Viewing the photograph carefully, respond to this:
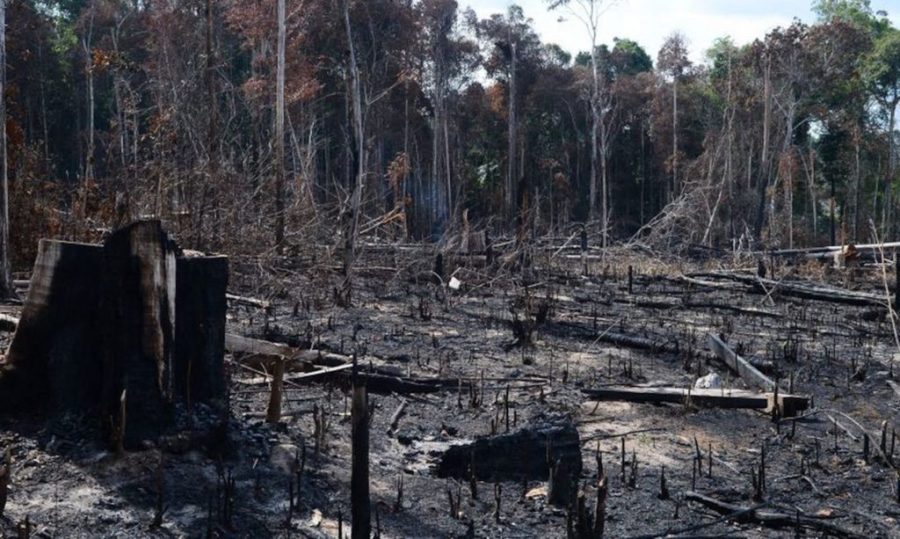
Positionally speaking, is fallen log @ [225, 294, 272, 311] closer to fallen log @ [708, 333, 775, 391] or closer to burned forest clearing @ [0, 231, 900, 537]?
burned forest clearing @ [0, 231, 900, 537]

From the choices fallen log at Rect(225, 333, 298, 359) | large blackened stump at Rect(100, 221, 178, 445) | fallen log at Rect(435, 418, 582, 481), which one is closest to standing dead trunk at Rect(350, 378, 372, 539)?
large blackened stump at Rect(100, 221, 178, 445)

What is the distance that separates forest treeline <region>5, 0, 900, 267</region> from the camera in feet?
97.5

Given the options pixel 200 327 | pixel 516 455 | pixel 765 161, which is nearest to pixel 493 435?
pixel 516 455

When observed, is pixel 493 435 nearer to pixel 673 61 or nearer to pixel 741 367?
pixel 741 367

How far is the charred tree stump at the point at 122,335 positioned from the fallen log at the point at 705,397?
12.0ft

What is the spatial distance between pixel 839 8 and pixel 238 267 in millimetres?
48577

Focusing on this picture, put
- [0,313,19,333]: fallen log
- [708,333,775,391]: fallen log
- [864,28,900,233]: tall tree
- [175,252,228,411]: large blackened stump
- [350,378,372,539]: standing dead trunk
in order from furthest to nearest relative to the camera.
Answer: [864,28,900,233]: tall tree → [708,333,775,391]: fallen log → [0,313,19,333]: fallen log → [175,252,228,411]: large blackened stump → [350,378,372,539]: standing dead trunk

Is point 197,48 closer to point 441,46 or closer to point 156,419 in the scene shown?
point 441,46

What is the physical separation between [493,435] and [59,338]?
255cm

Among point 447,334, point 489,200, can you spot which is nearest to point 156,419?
point 447,334

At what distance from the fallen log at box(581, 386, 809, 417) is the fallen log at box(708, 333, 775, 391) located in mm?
381

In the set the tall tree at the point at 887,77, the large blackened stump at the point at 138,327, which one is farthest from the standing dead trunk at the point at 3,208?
the tall tree at the point at 887,77

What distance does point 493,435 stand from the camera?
585 cm

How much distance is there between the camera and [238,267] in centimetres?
1211
